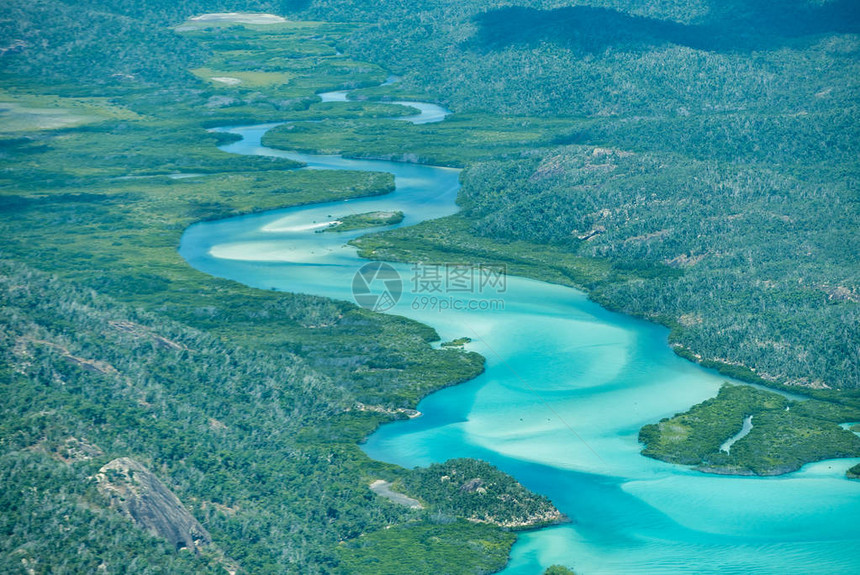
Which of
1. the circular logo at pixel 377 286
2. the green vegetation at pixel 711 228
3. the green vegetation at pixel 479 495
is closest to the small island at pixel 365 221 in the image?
the green vegetation at pixel 711 228

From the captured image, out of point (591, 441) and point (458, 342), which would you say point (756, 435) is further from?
point (458, 342)

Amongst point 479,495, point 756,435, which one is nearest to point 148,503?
point 479,495

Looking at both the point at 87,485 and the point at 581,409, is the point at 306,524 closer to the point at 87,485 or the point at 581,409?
the point at 87,485

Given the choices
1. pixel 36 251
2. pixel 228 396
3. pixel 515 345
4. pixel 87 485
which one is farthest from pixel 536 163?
pixel 87 485

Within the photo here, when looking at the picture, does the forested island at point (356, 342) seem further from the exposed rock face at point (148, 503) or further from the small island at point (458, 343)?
the small island at point (458, 343)

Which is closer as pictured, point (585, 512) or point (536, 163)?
point (585, 512)
